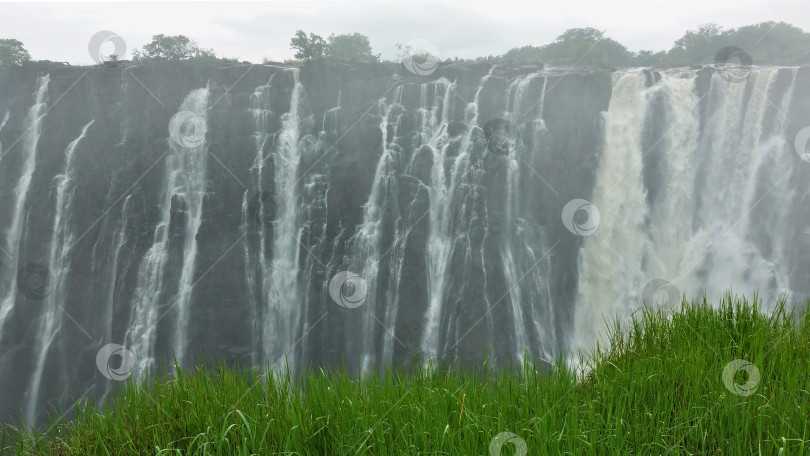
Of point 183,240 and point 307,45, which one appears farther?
point 307,45

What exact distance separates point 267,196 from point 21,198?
1055cm

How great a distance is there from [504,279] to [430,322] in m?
3.43

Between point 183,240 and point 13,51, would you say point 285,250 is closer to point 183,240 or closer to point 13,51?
point 183,240

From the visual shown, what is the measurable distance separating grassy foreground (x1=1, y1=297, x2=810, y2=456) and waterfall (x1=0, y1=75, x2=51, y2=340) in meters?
23.8

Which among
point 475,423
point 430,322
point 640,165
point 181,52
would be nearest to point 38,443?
point 475,423

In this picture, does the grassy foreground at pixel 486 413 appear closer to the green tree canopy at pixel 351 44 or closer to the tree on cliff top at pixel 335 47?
the tree on cliff top at pixel 335 47

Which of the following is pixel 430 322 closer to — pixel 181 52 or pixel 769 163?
pixel 769 163

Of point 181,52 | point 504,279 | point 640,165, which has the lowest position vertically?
point 504,279

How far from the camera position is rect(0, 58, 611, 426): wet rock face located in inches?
901

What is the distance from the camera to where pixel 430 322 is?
2225cm

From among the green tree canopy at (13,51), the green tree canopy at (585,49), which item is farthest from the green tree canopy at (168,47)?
the green tree canopy at (585,49)

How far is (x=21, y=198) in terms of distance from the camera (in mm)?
25062

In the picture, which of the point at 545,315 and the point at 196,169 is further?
the point at 196,169

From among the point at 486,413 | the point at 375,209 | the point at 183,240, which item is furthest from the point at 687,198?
the point at 486,413
